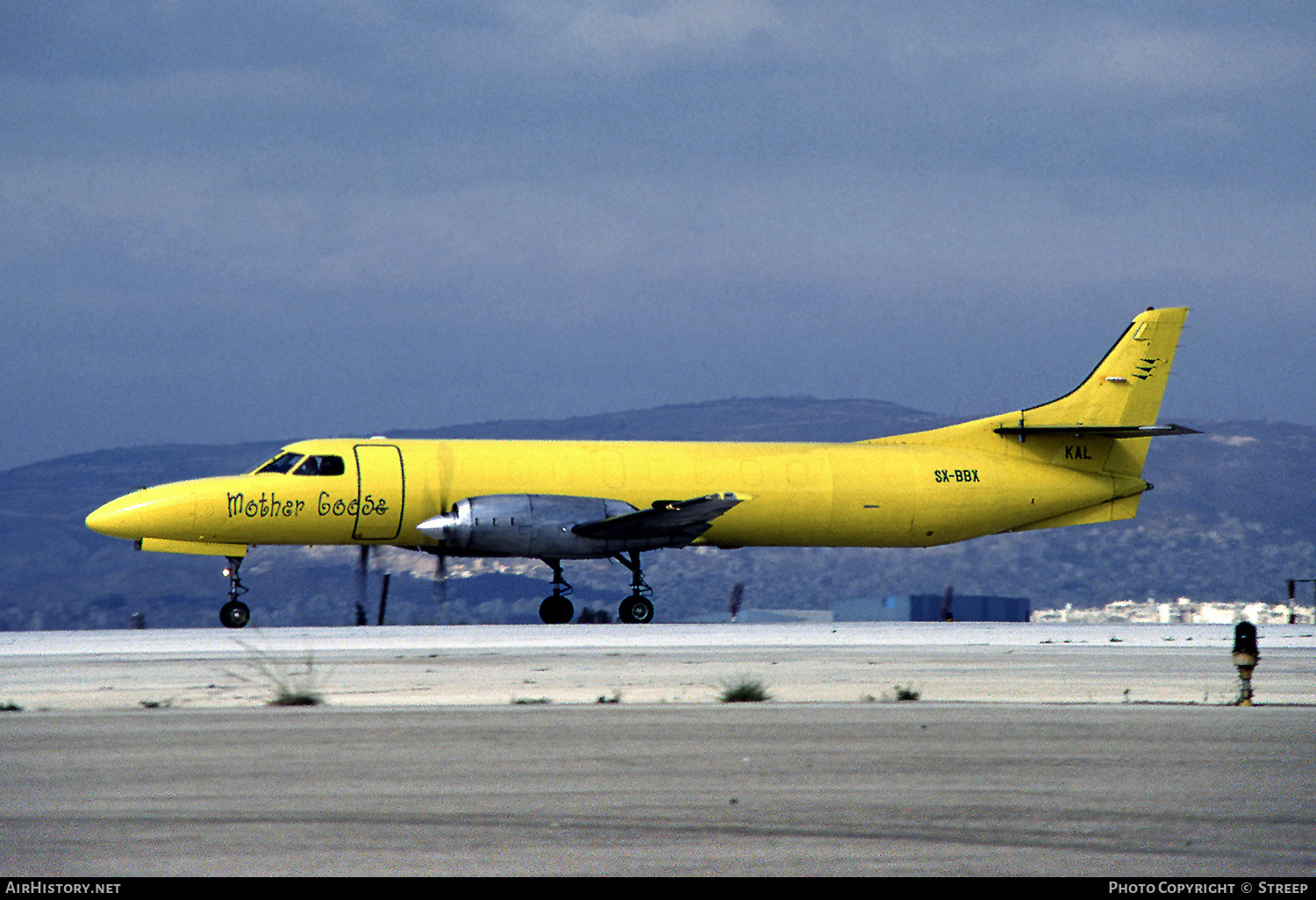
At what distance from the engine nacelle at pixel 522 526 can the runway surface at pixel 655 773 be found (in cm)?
1217

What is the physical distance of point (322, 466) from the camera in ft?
106

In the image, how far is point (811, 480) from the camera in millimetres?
35062

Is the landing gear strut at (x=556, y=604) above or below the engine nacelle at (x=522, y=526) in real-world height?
below

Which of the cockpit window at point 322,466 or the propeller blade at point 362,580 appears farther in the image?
the propeller blade at point 362,580

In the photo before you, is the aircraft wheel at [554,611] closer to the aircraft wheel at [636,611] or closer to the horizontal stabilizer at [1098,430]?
the aircraft wheel at [636,611]

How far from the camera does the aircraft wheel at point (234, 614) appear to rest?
1226 inches

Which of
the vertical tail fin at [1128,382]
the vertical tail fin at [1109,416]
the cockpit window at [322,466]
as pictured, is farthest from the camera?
the vertical tail fin at [1128,382]

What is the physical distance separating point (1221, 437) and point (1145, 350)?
7119cm

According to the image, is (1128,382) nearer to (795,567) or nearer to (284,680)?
(795,567)

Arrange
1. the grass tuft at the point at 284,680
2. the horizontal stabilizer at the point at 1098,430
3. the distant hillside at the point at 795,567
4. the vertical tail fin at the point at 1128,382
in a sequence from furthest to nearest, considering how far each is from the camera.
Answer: the distant hillside at the point at 795,567 < the vertical tail fin at the point at 1128,382 < the horizontal stabilizer at the point at 1098,430 < the grass tuft at the point at 284,680

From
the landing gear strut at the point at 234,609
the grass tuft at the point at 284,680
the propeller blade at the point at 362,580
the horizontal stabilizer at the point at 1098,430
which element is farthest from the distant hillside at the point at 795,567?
the grass tuft at the point at 284,680

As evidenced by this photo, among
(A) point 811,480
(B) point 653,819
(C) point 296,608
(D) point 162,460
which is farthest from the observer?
(D) point 162,460

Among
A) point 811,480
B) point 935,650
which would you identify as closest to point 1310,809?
point 935,650
